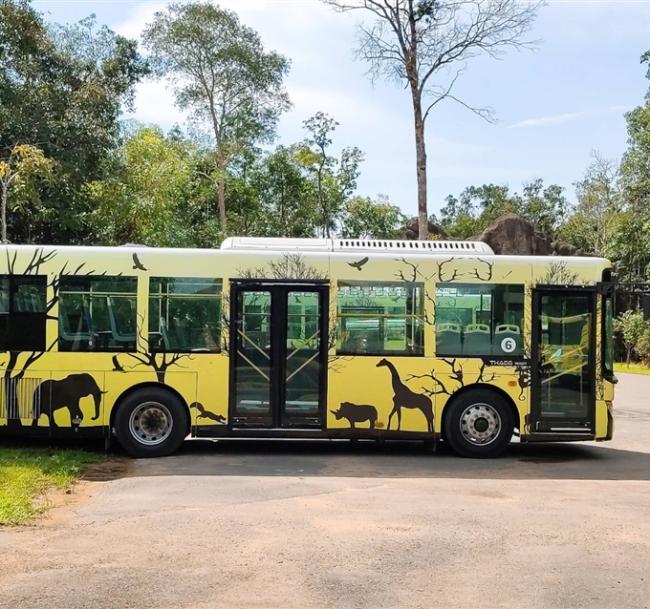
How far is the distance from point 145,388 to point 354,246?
334cm

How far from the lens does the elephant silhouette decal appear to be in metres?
10.1

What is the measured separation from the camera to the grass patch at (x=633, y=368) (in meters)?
32.1

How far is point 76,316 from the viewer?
10.2 meters

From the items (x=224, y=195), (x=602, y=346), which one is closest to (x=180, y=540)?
(x=602, y=346)

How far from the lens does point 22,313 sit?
33.5 ft

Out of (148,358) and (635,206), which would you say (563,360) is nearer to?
(148,358)

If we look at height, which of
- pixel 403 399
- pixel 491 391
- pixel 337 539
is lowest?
pixel 337 539

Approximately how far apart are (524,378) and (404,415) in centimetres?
164

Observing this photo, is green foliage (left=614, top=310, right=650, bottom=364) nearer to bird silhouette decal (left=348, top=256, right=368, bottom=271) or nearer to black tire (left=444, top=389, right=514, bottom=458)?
black tire (left=444, top=389, right=514, bottom=458)

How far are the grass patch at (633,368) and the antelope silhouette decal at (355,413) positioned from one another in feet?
78.7

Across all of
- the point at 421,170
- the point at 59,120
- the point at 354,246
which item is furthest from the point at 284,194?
the point at 354,246

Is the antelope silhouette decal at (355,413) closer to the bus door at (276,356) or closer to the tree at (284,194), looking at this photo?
the bus door at (276,356)

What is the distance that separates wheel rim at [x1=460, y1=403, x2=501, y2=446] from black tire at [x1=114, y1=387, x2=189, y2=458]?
12.0ft

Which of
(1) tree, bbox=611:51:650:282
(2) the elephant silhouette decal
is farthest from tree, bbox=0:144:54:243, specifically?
(1) tree, bbox=611:51:650:282
